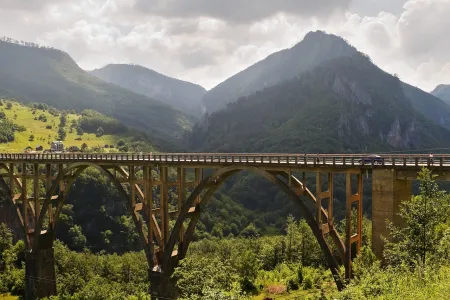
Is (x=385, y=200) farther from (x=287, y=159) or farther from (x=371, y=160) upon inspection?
(x=287, y=159)

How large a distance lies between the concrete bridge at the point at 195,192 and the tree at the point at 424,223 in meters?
2.34

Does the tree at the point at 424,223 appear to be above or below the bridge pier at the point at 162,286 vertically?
above

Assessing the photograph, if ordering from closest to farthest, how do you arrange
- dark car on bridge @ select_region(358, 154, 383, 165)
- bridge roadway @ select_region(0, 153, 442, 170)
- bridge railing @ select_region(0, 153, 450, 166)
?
bridge roadway @ select_region(0, 153, 442, 170), bridge railing @ select_region(0, 153, 450, 166), dark car on bridge @ select_region(358, 154, 383, 165)

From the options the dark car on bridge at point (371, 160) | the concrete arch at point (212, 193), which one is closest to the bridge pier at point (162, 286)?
the concrete arch at point (212, 193)

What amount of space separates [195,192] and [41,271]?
31.4 m

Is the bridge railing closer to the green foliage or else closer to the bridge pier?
the bridge pier

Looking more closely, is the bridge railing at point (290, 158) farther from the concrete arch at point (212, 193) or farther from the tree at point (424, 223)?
the tree at point (424, 223)

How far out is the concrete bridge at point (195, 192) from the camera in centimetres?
2466

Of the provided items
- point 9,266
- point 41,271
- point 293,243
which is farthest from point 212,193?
point 9,266

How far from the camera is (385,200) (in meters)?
24.3

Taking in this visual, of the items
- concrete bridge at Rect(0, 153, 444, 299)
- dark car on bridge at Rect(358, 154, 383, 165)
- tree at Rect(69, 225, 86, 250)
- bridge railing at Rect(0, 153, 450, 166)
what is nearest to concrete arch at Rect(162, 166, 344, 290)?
concrete bridge at Rect(0, 153, 444, 299)

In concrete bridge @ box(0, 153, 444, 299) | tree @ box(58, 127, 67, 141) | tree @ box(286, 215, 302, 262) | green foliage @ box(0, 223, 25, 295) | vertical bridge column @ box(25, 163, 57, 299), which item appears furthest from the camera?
tree @ box(58, 127, 67, 141)

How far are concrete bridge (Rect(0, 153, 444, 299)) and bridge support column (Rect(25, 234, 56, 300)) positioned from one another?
0.13 metres

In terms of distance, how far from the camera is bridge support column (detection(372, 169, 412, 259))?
2406 centimetres
